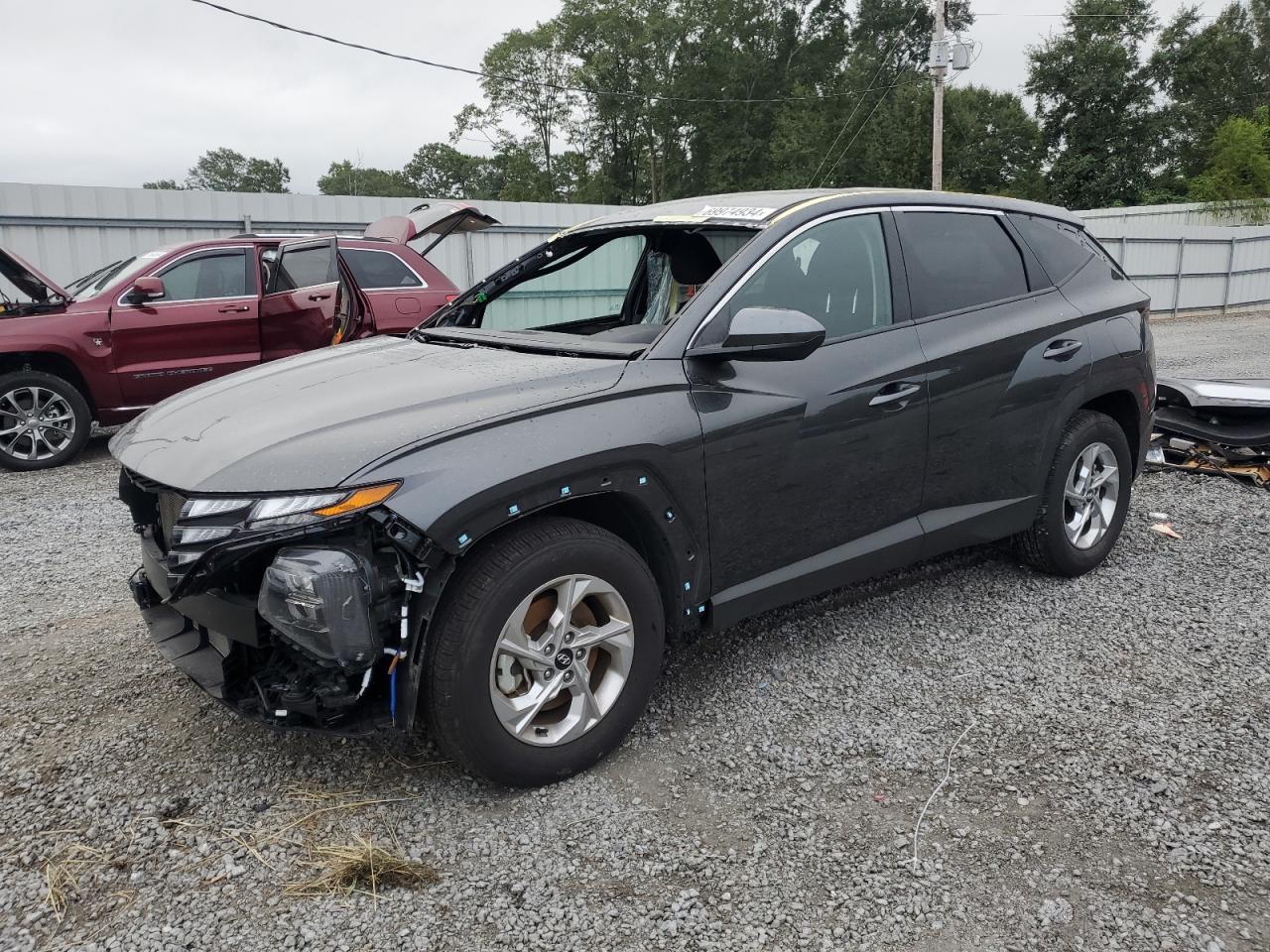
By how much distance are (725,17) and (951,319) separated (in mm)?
51022

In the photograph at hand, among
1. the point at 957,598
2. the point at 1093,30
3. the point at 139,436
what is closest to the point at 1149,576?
the point at 957,598

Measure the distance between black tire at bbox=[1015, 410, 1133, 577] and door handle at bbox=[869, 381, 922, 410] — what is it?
3.46 ft

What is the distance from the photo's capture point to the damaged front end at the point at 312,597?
234 cm

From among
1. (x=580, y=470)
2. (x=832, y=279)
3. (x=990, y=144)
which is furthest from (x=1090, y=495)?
(x=990, y=144)

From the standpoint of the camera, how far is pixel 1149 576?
14.7ft

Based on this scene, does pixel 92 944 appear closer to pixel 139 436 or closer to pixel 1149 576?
pixel 139 436

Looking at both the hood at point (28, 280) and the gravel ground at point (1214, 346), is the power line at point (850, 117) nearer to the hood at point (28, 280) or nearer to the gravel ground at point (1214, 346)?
the gravel ground at point (1214, 346)

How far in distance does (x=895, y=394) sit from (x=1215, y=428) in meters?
4.15

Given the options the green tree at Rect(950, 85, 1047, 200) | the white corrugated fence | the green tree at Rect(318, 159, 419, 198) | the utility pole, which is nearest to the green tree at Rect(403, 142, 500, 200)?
the green tree at Rect(318, 159, 419, 198)

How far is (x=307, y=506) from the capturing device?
2.37 meters

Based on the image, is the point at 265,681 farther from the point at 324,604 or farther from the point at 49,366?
the point at 49,366

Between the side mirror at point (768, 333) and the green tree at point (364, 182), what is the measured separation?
74.8 metres

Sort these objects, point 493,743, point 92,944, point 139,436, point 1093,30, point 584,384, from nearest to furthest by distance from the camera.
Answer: point 92,944, point 493,743, point 584,384, point 139,436, point 1093,30

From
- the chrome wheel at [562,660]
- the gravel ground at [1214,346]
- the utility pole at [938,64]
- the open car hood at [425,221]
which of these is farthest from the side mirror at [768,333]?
the utility pole at [938,64]
